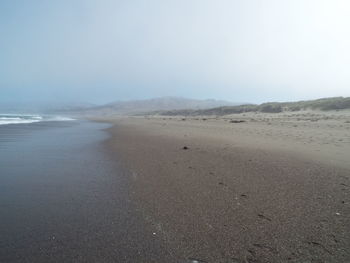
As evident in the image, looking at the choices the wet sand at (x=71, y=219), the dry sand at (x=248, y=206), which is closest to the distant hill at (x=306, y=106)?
the dry sand at (x=248, y=206)

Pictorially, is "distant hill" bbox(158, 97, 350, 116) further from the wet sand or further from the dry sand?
the wet sand

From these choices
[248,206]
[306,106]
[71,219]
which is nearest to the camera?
[71,219]

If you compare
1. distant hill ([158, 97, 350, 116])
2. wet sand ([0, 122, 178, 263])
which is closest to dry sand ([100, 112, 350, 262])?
wet sand ([0, 122, 178, 263])

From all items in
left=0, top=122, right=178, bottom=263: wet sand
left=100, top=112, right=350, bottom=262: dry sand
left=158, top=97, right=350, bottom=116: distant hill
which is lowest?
left=100, top=112, right=350, bottom=262: dry sand

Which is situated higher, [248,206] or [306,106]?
[306,106]

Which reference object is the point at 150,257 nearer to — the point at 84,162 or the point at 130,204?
the point at 130,204

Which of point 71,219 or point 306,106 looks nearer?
point 71,219

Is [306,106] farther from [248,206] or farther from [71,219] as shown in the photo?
[71,219]

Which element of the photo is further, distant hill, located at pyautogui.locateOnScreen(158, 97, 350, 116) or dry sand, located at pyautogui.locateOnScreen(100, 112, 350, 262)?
distant hill, located at pyautogui.locateOnScreen(158, 97, 350, 116)

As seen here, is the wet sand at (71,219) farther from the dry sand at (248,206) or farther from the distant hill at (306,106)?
the distant hill at (306,106)

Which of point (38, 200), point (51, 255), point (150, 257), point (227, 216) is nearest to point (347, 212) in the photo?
point (227, 216)

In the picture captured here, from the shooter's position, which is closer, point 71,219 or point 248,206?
point 71,219

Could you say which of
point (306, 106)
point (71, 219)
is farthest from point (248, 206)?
point (306, 106)

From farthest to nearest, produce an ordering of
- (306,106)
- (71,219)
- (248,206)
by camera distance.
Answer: (306,106) < (248,206) < (71,219)
